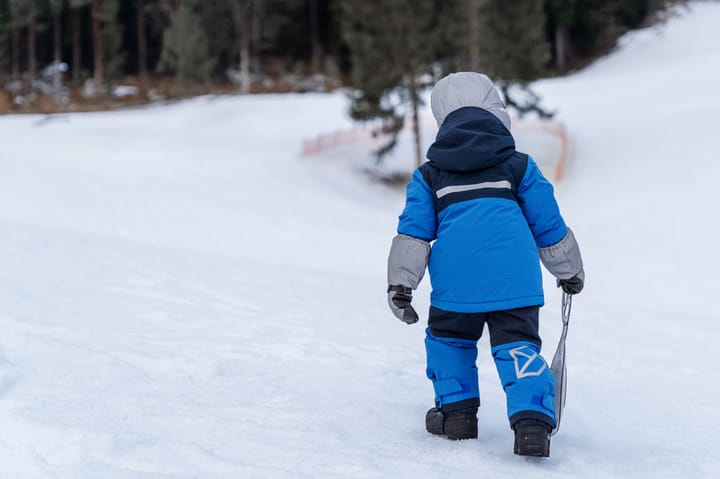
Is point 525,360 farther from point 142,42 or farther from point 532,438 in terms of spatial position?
point 142,42

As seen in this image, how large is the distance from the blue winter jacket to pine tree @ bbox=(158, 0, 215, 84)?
129ft

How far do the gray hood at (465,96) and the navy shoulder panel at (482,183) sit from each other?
0.27 m

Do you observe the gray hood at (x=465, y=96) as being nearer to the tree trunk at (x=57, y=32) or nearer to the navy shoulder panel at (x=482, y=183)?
the navy shoulder panel at (x=482, y=183)

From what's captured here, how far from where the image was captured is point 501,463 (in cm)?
327

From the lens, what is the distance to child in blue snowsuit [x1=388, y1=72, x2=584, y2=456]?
3.44 metres

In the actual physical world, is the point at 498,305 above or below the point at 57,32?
below

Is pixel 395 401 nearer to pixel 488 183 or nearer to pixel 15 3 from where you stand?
pixel 488 183

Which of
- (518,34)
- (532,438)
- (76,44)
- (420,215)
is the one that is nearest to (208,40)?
(76,44)

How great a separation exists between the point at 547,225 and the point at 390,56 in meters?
21.3

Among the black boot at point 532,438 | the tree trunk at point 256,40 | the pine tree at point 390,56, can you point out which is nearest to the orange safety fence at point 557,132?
the pine tree at point 390,56

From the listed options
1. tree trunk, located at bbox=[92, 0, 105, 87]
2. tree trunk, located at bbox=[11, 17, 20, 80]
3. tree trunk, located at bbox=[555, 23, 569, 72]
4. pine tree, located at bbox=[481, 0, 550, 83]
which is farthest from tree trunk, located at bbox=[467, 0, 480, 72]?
tree trunk, located at bbox=[11, 17, 20, 80]

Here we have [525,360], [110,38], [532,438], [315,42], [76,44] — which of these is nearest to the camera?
[532,438]

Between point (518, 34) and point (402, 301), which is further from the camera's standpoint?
point (518, 34)

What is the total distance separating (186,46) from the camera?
4075 centimetres
